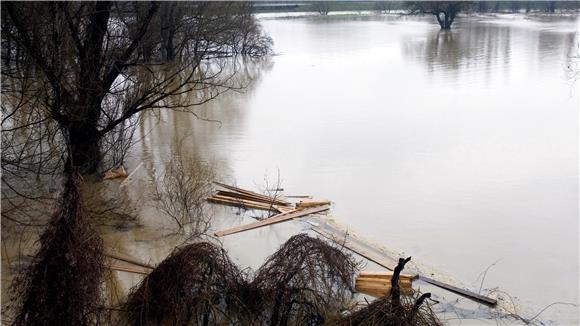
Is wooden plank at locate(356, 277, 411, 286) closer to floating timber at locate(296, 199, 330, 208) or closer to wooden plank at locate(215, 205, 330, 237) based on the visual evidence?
wooden plank at locate(215, 205, 330, 237)

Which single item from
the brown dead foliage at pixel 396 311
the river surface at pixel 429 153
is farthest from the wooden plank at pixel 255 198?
the brown dead foliage at pixel 396 311

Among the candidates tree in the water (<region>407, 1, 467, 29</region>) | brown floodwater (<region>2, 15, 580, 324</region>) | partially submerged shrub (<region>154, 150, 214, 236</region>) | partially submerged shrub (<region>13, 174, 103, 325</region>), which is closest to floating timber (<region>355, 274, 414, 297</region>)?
brown floodwater (<region>2, 15, 580, 324</region>)

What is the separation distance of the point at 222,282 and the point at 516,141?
1165cm

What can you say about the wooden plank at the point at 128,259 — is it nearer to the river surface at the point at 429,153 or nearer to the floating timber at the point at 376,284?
the river surface at the point at 429,153

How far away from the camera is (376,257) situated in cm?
1005

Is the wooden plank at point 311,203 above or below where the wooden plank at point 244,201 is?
below

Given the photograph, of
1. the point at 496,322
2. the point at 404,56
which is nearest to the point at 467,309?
the point at 496,322

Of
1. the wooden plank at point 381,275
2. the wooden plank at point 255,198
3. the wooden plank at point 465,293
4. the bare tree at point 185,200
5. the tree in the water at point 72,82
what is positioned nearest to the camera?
the wooden plank at point 465,293

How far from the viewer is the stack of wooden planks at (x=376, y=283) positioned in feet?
28.8

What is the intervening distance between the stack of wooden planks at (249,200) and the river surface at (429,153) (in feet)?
2.81

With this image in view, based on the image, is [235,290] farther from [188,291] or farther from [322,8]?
[322,8]

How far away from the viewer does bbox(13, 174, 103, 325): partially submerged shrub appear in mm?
6203

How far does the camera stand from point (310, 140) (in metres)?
17.7

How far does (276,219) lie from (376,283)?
314 cm
